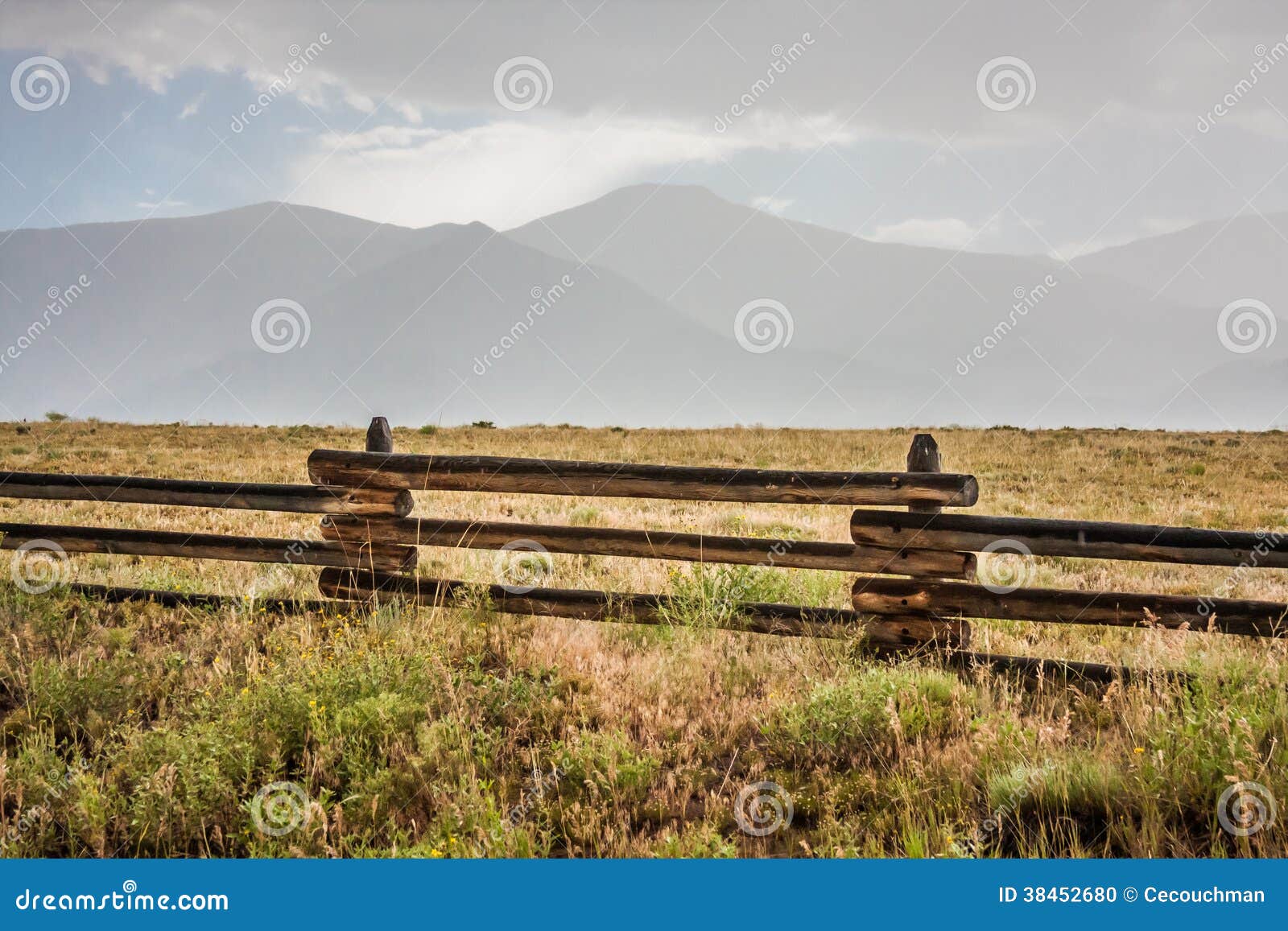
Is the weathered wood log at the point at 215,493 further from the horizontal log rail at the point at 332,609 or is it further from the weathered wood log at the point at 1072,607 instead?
the weathered wood log at the point at 1072,607

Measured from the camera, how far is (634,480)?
5.98 meters

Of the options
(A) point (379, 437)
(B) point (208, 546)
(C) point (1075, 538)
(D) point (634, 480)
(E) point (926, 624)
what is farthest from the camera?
(B) point (208, 546)

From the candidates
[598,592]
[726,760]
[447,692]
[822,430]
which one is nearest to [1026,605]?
[726,760]

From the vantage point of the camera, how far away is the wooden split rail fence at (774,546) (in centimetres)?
529

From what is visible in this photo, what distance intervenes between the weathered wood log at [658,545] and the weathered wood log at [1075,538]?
13 cm

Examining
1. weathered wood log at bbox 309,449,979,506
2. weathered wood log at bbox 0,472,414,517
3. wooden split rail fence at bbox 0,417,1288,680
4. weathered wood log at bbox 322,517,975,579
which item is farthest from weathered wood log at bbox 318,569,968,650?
weathered wood log at bbox 309,449,979,506

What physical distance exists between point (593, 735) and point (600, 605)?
7.10ft

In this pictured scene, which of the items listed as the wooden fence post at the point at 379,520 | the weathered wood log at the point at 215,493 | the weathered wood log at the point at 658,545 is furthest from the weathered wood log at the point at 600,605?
the weathered wood log at the point at 215,493

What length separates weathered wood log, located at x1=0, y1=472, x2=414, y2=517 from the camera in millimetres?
6465

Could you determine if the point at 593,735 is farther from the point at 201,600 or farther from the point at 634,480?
the point at 201,600

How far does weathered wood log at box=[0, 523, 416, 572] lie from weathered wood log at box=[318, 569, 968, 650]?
5.7 inches

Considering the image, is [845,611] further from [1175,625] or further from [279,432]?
[279,432]

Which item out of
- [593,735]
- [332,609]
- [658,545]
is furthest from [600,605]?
[332,609]

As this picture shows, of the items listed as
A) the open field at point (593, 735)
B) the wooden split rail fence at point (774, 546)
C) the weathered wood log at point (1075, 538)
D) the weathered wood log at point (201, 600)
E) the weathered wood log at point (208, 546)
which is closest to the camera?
the open field at point (593, 735)
